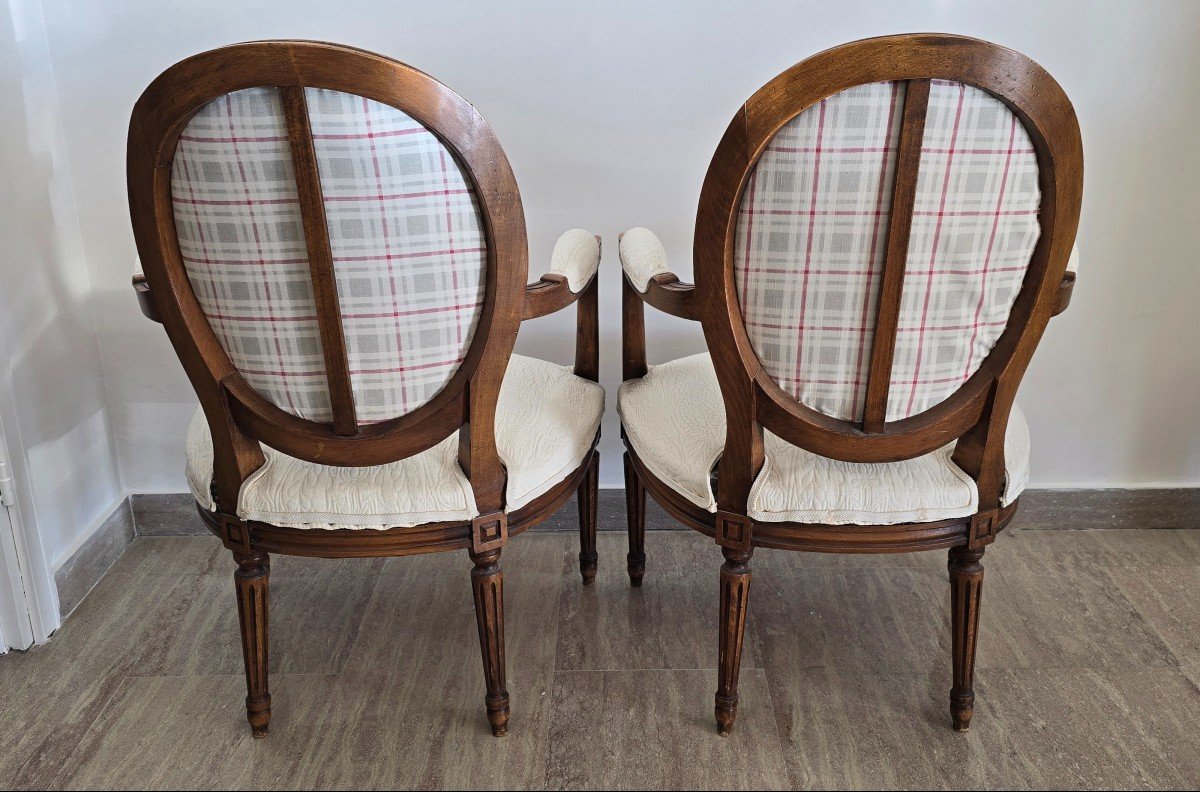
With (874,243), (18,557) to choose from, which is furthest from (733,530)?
(18,557)

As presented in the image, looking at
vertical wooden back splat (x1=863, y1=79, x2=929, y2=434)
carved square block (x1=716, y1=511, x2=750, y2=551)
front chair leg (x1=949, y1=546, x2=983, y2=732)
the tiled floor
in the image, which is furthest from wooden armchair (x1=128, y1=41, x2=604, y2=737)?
front chair leg (x1=949, y1=546, x2=983, y2=732)

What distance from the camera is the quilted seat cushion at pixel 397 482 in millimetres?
1310

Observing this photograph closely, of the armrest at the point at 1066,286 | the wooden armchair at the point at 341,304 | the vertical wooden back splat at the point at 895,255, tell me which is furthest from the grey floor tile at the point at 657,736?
the armrest at the point at 1066,286

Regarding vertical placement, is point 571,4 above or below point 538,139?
above

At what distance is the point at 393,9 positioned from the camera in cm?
181

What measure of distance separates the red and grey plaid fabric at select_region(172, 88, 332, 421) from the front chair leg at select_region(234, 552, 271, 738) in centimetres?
27

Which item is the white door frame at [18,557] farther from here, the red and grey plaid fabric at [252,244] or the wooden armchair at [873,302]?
the wooden armchair at [873,302]

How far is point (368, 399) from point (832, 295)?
2.04ft

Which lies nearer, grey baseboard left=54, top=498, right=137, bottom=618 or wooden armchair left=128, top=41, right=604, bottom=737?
wooden armchair left=128, top=41, right=604, bottom=737

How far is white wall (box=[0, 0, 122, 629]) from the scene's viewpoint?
172 centimetres

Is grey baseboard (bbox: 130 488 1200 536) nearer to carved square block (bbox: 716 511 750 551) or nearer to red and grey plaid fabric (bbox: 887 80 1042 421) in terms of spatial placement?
carved square block (bbox: 716 511 750 551)

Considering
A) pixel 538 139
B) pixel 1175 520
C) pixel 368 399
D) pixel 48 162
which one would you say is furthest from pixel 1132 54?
pixel 48 162

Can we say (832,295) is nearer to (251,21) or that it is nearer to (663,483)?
(663,483)

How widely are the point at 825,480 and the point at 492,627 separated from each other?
0.54 metres
